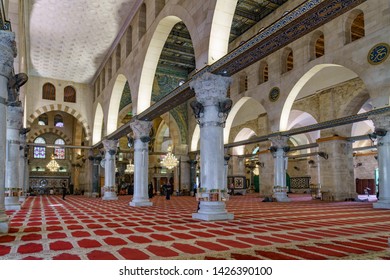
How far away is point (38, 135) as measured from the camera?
26922 millimetres

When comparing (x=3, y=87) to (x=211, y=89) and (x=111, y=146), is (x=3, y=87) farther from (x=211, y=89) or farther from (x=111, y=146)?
(x=111, y=146)

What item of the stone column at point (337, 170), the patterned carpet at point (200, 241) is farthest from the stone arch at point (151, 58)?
the stone column at point (337, 170)

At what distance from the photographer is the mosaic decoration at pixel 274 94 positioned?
45.2ft

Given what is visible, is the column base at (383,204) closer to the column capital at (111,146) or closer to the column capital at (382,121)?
the column capital at (382,121)

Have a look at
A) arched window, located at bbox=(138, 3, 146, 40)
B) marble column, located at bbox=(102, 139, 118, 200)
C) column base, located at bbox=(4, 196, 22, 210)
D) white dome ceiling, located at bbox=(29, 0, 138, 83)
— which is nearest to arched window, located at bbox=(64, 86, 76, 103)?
white dome ceiling, located at bbox=(29, 0, 138, 83)

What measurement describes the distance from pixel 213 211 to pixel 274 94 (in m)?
8.60

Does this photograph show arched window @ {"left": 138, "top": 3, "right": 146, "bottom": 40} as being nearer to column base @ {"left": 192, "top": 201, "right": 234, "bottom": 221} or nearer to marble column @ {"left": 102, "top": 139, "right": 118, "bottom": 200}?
marble column @ {"left": 102, "top": 139, "right": 118, "bottom": 200}

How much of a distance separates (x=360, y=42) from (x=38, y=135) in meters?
23.9

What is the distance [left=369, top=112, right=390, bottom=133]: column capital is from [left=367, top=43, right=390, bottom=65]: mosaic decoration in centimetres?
162

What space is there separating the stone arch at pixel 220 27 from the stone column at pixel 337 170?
27.5ft

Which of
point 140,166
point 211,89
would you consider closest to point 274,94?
point 140,166

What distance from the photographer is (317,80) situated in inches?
592

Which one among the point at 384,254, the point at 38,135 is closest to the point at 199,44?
the point at 384,254
